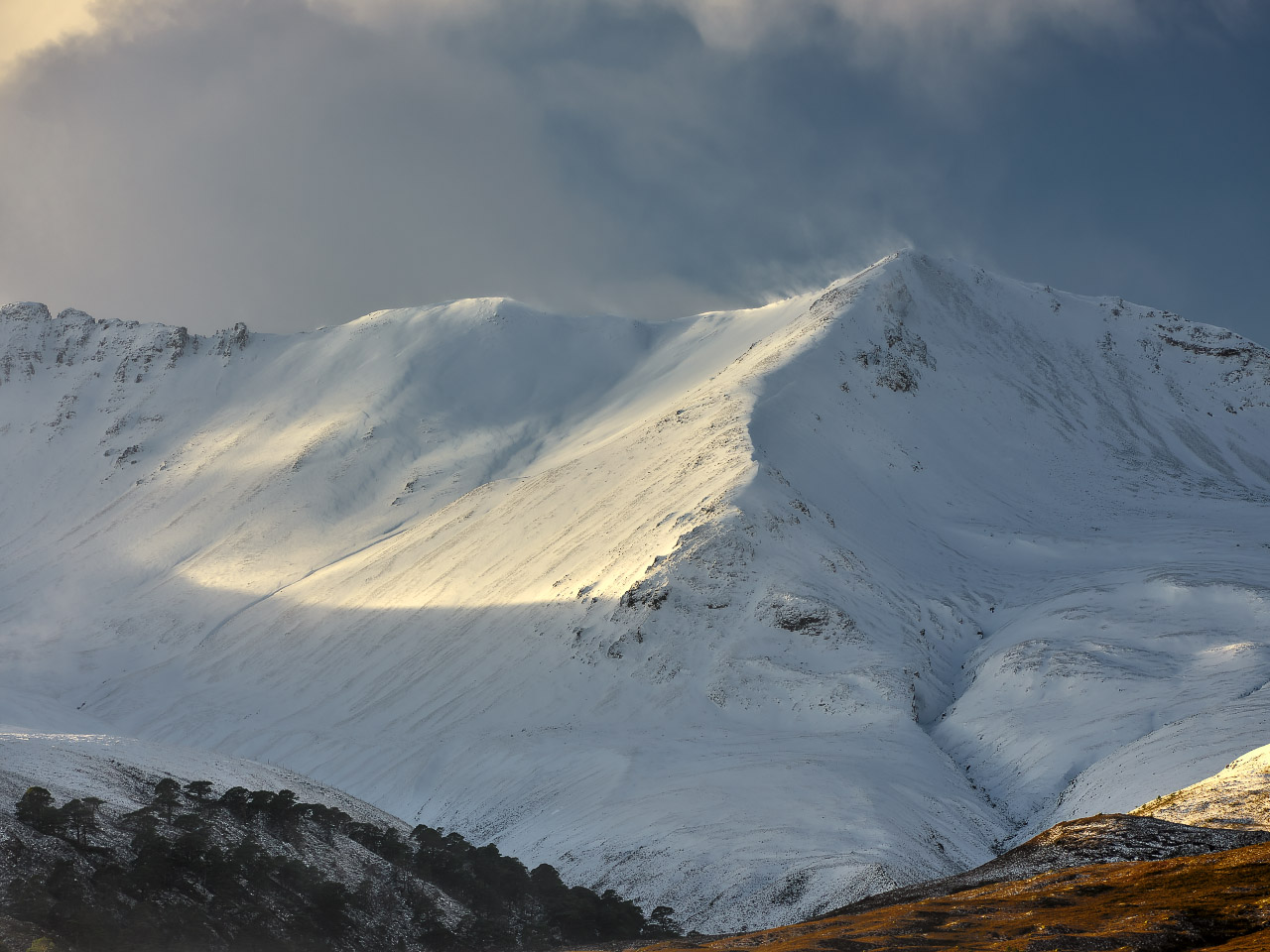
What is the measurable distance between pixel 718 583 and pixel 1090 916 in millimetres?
70038

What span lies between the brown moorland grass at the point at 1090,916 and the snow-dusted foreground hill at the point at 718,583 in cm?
2034

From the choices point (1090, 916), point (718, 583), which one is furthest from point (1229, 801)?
point (718, 583)

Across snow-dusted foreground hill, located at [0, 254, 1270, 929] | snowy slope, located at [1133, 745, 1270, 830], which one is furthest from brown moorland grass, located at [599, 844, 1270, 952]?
snow-dusted foreground hill, located at [0, 254, 1270, 929]

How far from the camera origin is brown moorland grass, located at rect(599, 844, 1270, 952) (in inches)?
909

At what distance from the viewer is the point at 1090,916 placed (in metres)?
25.2

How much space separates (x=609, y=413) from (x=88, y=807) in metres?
130

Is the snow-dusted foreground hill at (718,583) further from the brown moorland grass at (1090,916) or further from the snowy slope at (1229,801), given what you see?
the brown moorland grass at (1090,916)

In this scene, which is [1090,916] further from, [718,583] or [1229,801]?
[718,583]

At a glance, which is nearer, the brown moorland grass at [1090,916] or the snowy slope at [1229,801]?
the brown moorland grass at [1090,916]

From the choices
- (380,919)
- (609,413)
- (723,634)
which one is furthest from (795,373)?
(380,919)

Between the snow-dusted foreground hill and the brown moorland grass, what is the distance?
2034 cm

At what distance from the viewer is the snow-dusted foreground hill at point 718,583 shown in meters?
67.3

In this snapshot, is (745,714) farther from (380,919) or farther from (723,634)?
(380,919)

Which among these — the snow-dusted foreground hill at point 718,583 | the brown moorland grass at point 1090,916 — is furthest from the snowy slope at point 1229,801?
the snow-dusted foreground hill at point 718,583
